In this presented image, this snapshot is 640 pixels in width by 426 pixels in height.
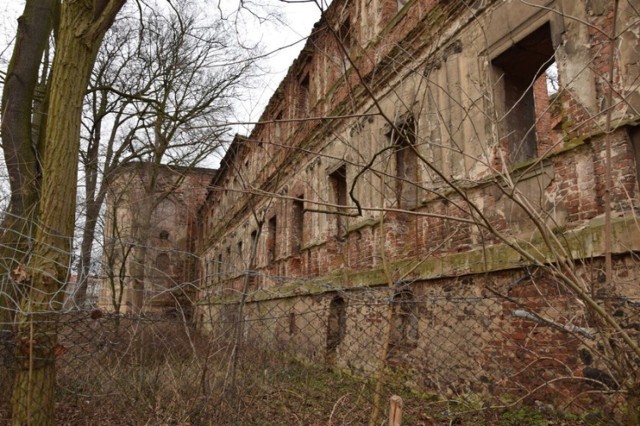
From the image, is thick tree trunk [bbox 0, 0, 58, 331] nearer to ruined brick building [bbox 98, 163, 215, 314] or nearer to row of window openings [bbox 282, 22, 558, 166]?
ruined brick building [bbox 98, 163, 215, 314]

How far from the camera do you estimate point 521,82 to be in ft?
22.8

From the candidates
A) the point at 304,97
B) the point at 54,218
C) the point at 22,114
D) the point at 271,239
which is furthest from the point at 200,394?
the point at 271,239

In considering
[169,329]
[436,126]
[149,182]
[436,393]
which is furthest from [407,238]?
[149,182]

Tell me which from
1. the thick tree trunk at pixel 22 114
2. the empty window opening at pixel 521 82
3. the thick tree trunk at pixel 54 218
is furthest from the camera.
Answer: the empty window opening at pixel 521 82

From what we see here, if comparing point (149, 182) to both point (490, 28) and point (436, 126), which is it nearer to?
point (436, 126)

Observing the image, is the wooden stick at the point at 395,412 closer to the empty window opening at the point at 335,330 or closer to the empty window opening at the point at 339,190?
the empty window opening at the point at 335,330

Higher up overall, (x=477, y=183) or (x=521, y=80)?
(x=521, y=80)

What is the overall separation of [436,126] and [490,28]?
1.60 m

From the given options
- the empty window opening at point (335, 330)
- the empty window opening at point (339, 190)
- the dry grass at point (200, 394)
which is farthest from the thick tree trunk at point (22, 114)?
the empty window opening at point (339, 190)

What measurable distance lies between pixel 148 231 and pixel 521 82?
42.4 feet

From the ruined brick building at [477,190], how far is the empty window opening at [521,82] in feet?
0.08

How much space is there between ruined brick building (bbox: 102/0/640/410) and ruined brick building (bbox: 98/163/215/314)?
9.01ft

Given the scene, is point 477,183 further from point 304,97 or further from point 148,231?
point 148,231

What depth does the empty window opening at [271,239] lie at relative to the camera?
1600 centimetres
